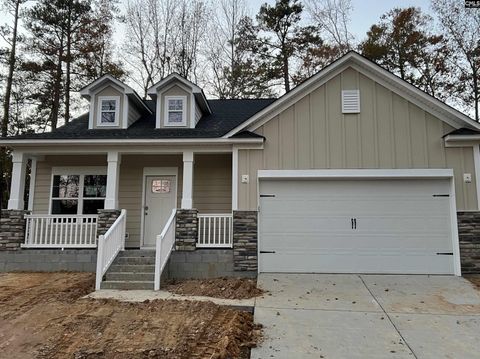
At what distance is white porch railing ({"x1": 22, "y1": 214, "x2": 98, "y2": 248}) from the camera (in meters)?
7.98

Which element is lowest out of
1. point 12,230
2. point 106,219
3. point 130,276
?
point 130,276

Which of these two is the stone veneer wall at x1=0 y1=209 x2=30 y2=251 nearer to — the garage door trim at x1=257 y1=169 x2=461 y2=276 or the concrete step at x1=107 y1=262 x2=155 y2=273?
the concrete step at x1=107 y1=262 x2=155 y2=273

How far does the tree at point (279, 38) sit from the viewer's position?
707 inches

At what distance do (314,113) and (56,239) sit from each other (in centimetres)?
677

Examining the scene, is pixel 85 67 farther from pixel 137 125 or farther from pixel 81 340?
pixel 81 340

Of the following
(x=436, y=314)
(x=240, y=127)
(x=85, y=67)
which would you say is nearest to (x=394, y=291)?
(x=436, y=314)

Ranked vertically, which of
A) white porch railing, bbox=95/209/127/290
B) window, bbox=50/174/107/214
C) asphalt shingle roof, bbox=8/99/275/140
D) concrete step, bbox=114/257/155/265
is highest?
asphalt shingle roof, bbox=8/99/275/140

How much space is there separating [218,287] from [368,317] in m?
2.81

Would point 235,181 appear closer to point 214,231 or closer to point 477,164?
point 214,231

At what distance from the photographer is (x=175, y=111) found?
9422 millimetres

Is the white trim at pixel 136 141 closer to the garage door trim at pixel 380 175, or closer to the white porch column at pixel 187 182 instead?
the white porch column at pixel 187 182

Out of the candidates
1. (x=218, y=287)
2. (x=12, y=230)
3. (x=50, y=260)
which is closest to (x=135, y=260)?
(x=218, y=287)

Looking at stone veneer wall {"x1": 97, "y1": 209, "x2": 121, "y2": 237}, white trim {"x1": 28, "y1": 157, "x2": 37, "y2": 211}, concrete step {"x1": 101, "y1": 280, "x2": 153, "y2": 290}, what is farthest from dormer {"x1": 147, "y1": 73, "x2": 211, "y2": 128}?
concrete step {"x1": 101, "y1": 280, "x2": 153, "y2": 290}

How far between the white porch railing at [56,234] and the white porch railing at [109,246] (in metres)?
0.89
